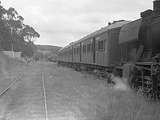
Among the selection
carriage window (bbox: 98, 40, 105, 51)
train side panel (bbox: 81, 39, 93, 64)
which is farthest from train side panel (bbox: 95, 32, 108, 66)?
train side panel (bbox: 81, 39, 93, 64)

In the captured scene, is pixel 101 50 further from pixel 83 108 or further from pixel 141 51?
pixel 83 108

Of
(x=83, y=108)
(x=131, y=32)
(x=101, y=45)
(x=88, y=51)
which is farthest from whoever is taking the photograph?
(x=88, y=51)

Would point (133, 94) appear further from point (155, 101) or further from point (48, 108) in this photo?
point (48, 108)

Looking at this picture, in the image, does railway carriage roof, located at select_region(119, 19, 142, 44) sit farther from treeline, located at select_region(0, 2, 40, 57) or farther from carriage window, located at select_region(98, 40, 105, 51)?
treeline, located at select_region(0, 2, 40, 57)

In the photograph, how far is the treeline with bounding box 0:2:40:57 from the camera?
62022 mm

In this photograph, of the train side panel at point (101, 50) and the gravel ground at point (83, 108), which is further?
the train side panel at point (101, 50)

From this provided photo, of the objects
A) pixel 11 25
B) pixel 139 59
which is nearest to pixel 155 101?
pixel 139 59

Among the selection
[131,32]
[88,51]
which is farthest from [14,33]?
[131,32]

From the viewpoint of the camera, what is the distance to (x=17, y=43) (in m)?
80.2

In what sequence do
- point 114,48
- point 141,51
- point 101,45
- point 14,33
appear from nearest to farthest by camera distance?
point 141,51
point 114,48
point 101,45
point 14,33

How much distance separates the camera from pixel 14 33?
76688 mm

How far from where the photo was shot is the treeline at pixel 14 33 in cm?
6202

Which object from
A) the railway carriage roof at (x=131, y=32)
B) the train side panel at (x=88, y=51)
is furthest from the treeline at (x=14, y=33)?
the railway carriage roof at (x=131, y=32)

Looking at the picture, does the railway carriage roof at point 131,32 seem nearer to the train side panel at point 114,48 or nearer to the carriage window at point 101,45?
the train side panel at point 114,48
